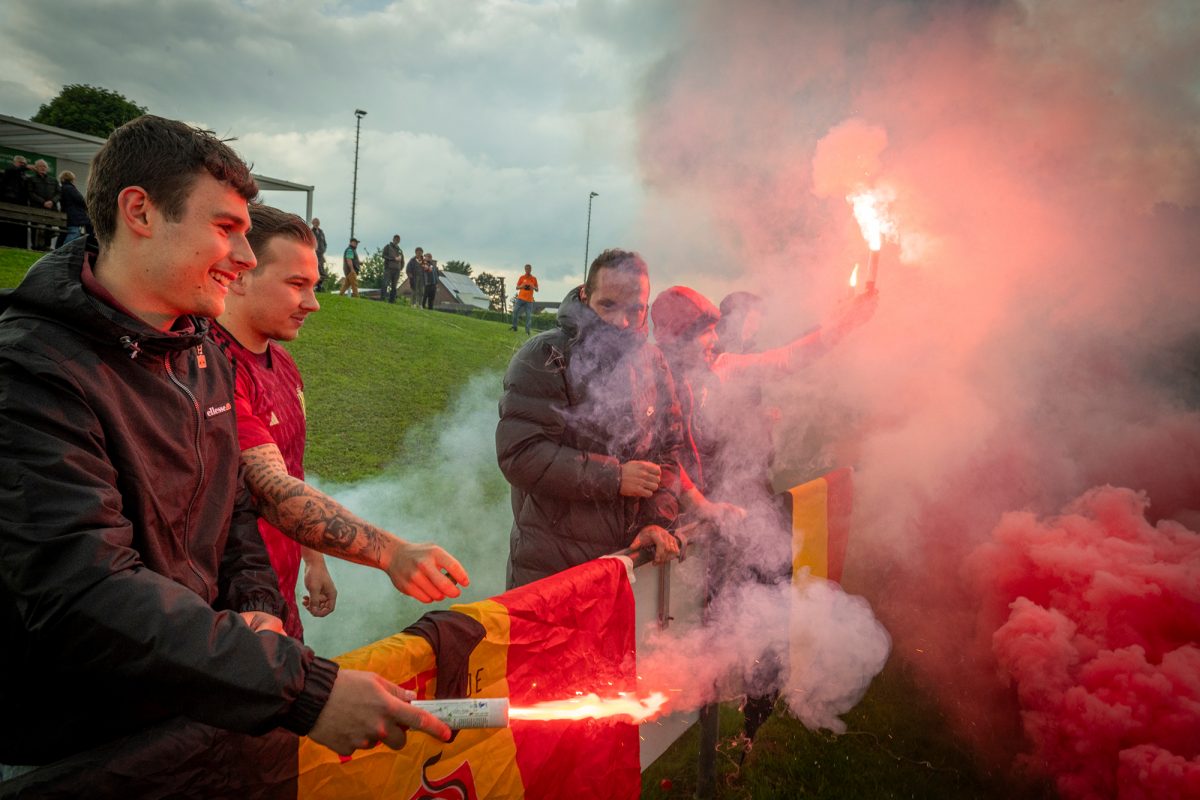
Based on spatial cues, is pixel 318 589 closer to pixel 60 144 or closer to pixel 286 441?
pixel 286 441

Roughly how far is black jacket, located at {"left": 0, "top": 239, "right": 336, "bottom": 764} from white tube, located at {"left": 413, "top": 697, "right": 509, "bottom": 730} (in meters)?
0.25

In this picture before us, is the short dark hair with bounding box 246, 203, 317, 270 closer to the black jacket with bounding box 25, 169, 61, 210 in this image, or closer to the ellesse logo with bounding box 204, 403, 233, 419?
the ellesse logo with bounding box 204, 403, 233, 419

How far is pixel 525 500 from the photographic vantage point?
3.25 metres

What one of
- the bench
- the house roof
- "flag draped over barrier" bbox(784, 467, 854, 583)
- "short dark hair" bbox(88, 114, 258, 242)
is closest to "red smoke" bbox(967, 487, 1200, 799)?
"flag draped over barrier" bbox(784, 467, 854, 583)

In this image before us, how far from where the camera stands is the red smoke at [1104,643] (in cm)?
311

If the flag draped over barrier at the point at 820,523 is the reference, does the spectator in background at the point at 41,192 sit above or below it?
above

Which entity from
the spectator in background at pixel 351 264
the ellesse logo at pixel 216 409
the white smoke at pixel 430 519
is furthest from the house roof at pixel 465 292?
the ellesse logo at pixel 216 409

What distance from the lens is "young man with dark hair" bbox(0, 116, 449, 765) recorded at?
1.16 meters

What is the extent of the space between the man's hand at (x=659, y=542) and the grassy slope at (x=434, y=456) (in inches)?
55.8

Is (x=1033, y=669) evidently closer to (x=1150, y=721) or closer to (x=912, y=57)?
(x=1150, y=721)

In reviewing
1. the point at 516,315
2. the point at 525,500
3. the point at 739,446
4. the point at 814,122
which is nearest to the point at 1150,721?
the point at 739,446

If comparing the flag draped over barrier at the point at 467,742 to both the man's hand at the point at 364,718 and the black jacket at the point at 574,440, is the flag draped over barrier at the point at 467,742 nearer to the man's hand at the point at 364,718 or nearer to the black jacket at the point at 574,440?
the man's hand at the point at 364,718

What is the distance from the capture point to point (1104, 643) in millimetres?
3629

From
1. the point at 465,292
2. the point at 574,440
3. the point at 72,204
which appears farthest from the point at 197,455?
the point at 465,292
